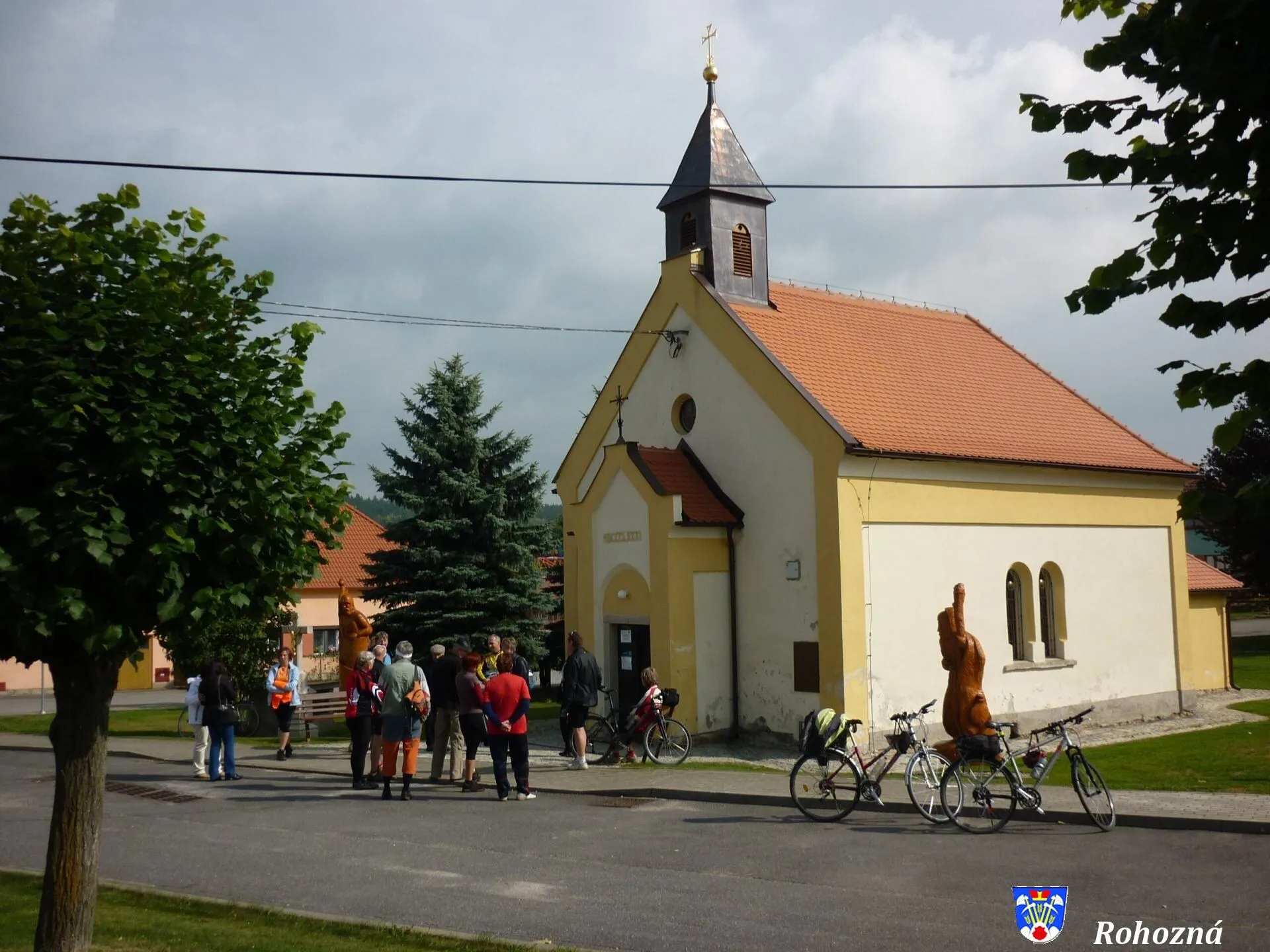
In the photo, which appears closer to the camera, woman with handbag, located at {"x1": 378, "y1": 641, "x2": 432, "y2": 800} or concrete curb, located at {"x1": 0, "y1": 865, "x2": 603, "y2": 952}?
concrete curb, located at {"x1": 0, "y1": 865, "x2": 603, "y2": 952}

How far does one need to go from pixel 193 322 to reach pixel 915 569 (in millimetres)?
14483

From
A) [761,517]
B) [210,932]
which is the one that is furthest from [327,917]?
[761,517]

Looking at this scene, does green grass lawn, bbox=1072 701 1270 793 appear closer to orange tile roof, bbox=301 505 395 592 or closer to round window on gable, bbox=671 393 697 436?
round window on gable, bbox=671 393 697 436

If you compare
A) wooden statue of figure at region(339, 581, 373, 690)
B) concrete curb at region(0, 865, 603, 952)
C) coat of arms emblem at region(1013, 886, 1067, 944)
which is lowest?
coat of arms emblem at region(1013, 886, 1067, 944)

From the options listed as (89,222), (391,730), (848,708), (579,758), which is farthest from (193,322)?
(848,708)

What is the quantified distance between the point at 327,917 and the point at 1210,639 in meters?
24.0

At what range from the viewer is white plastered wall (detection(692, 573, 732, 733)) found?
61.5 feet

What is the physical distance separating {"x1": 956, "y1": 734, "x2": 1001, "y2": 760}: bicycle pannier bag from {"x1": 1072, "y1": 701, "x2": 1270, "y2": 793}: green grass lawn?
1.16m

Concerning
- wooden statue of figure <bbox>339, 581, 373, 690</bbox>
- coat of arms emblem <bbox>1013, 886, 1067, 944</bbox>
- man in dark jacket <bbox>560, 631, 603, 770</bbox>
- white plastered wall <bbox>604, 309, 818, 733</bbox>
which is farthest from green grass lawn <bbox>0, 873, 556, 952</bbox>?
wooden statue of figure <bbox>339, 581, 373, 690</bbox>

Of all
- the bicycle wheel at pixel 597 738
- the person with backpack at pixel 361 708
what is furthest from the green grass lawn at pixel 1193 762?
the person with backpack at pixel 361 708

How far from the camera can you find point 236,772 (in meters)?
16.5

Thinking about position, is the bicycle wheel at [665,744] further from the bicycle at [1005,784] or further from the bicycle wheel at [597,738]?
the bicycle at [1005,784]

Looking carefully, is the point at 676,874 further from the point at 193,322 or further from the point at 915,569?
the point at 915,569

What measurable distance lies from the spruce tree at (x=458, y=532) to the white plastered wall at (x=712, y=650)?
22.0 feet
